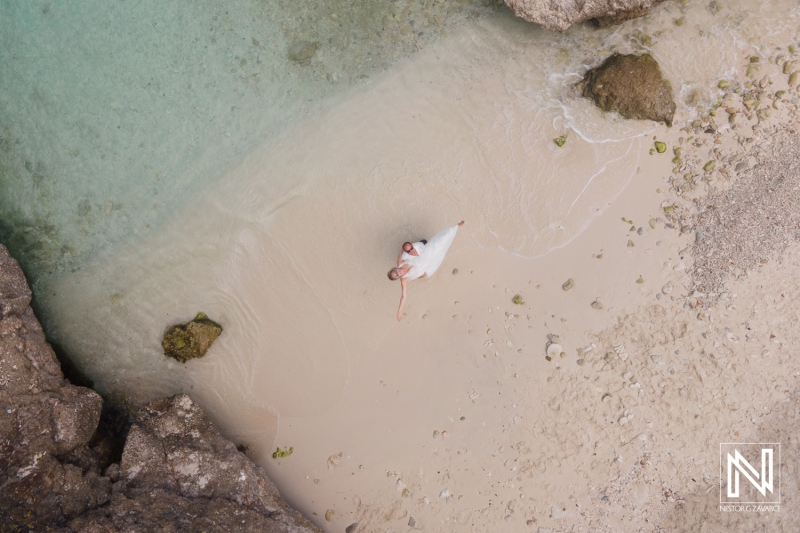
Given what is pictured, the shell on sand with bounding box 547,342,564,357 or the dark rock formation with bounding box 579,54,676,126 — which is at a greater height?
the dark rock formation with bounding box 579,54,676,126

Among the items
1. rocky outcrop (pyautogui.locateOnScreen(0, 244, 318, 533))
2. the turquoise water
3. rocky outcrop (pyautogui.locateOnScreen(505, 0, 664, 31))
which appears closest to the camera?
rocky outcrop (pyautogui.locateOnScreen(0, 244, 318, 533))

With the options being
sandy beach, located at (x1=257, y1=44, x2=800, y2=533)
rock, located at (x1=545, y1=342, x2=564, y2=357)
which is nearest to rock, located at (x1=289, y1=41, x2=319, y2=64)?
sandy beach, located at (x1=257, y1=44, x2=800, y2=533)

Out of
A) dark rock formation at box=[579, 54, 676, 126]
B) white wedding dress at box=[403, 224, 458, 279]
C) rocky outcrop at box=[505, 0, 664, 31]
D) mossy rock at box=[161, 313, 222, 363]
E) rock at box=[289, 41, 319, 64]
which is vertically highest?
rock at box=[289, 41, 319, 64]

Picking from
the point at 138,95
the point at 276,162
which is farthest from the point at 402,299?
the point at 138,95

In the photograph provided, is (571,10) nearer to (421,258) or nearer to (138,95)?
(421,258)

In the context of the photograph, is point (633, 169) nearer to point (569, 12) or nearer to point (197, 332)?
point (569, 12)

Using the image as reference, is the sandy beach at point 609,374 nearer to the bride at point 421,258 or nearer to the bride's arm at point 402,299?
the bride's arm at point 402,299

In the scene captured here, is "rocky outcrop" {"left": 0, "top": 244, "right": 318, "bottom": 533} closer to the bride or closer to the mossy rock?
the mossy rock
